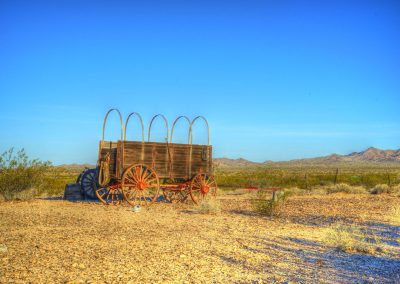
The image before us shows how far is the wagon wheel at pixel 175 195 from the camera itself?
52.7ft

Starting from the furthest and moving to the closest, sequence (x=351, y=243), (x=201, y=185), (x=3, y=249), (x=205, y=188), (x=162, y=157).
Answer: (x=205, y=188) < (x=201, y=185) < (x=162, y=157) < (x=351, y=243) < (x=3, y=249)

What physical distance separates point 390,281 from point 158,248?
11.8ft

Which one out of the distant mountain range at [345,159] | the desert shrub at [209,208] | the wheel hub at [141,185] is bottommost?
the desert shrub at [209,208]

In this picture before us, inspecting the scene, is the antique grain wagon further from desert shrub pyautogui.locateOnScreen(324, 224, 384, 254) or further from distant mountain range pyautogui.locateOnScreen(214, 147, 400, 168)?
distant mountain range pyautogui.locateOnScreen(214, 147, 400, 168)

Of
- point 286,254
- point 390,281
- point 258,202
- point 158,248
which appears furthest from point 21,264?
point 258,202

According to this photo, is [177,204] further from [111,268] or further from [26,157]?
[111,268]

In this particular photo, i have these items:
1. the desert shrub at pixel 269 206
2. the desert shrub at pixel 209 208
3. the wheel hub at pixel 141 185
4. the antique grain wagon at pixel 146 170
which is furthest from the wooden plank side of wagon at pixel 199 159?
the desert shrub at pixel 269 206

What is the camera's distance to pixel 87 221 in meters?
10.6

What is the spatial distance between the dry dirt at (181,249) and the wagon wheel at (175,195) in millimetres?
3469

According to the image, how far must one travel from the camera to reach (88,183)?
15.8m

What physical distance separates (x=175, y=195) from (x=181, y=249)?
913 centimetres

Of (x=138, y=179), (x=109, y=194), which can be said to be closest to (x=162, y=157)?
(x=138, y=179)

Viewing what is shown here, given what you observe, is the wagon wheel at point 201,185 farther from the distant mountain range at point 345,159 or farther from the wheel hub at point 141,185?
the distant mountain range at point 345,159

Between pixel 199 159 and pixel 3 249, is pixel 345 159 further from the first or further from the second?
pixel 3 249
